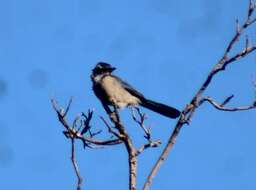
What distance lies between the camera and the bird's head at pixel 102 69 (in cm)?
822

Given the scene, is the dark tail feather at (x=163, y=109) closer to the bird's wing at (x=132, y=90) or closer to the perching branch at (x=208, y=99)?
the bird's wing at (x=132, y=90)

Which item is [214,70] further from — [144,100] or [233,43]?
[144,100]

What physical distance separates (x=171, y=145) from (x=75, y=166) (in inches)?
34.0

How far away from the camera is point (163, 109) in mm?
7758

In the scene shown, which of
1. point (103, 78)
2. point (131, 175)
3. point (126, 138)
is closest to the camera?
point (131, 175)

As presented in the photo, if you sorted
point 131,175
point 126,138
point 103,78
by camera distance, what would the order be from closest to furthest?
point 131,175 < point 126,138 < point 103,78

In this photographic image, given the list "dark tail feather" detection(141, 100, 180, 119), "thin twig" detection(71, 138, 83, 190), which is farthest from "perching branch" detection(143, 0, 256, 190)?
"dark tail feather" detection(141, 100, 180, 119)

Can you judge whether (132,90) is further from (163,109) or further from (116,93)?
(163,109)

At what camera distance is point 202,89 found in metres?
4.91

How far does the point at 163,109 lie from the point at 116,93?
27.5 inches

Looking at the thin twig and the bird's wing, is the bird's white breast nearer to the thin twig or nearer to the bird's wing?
the bird's wing

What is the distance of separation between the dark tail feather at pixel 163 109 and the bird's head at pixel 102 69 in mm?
720

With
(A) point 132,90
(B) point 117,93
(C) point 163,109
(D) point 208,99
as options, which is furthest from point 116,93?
(D) point 208,99

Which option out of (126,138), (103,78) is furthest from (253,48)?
(103,78)
